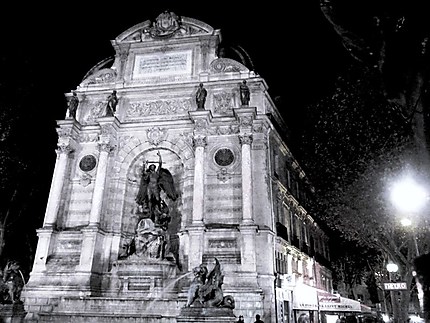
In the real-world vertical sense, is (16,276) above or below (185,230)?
below

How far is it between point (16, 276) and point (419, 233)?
18.6 metres

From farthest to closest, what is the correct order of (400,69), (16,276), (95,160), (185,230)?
1. (95,160)
2. (185,230)
3. (16,276)
4. (400,69)

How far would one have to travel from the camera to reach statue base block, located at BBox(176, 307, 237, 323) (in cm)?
1252

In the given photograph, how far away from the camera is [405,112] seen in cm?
604

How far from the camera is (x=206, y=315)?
12.7 meters

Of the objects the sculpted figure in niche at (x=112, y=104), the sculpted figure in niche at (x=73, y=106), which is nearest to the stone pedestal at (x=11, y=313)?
the sculpted figure in niche at (x=112, y=104)

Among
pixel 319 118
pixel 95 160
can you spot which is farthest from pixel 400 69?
pixel 95 160

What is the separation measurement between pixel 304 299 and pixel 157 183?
1228cm

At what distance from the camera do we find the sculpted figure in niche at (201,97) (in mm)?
22625

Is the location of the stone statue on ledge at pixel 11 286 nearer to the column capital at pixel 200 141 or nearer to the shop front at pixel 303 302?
the column capital at pixel 200 141

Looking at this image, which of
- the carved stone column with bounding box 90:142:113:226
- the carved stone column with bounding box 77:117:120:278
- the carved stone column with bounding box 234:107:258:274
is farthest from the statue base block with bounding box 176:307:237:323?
the carved stone column with bounding box 90:142:113:226

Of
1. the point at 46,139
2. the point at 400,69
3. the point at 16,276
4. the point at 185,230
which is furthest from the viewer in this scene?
the point at 46,139

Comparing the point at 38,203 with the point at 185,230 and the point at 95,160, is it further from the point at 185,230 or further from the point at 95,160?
the point at 185,230

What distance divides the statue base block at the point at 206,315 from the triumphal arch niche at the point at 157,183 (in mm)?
4103
